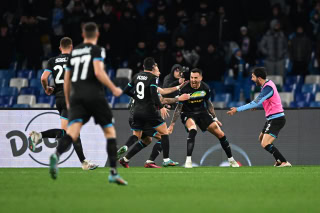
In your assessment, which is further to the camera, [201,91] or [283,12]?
[283,12]

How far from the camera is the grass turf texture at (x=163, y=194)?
617cm

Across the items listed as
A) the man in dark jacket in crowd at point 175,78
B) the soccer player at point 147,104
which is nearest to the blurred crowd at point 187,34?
the man in dark jacket in crowd at point 175,78

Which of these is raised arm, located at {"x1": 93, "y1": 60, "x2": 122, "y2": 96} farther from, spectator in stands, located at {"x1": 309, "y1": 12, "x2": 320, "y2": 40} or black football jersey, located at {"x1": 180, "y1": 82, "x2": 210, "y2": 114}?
spectator in stands, located at {"x1": 309, "y1": 12, "x2": 320, "y2": 40}

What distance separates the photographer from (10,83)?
1983cm

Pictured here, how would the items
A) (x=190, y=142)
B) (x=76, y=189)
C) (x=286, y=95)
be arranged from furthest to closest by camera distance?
(x=286, y=95), (x=190, y=142), (x=76, y=189)

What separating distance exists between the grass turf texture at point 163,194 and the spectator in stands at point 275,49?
925 cm

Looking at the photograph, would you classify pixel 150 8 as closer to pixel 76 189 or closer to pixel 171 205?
pixel 76 189

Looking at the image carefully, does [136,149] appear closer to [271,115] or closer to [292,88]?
[271,115]

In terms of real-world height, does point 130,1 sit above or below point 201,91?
above

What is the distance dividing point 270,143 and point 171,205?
25.0 feet

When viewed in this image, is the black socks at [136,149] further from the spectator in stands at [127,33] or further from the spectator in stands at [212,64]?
the spectator in stands at [127,33]

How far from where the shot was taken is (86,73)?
848cm

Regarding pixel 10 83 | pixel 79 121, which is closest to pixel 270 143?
pixel 79 121

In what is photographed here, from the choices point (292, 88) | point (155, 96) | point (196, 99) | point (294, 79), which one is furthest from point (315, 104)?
point (155, 96)
